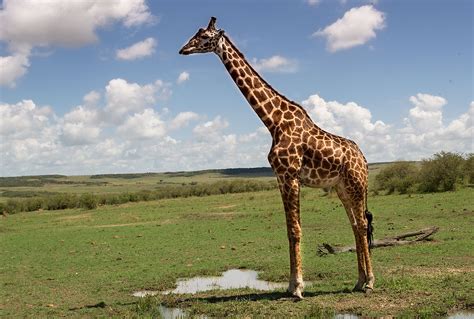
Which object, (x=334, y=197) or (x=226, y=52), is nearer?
(x=226, y=52)

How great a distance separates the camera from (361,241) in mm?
9914

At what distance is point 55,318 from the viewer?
948cm

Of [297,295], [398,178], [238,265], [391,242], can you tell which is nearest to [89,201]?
[398,178]

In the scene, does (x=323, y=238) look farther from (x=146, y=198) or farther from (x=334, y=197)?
(x=146, y=198)

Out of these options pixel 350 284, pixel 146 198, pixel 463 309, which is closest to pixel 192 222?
pixel 350 284

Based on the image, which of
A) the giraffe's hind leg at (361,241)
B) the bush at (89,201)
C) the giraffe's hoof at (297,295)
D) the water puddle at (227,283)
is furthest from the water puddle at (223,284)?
the bush at (89,201)

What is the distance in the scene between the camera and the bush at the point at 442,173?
36156mm

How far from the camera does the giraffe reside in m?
9.55

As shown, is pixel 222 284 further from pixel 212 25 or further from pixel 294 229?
pixel 212 25

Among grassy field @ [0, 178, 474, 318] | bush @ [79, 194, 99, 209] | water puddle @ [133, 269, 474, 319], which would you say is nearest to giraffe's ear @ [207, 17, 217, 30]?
grassy field @ [0, 178, 474, 318]

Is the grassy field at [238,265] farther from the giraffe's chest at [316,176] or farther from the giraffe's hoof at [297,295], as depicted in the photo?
the giraffe's chest at [316,176]

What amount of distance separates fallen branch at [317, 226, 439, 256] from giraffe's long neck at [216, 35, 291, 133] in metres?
6.32

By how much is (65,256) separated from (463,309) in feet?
48.2

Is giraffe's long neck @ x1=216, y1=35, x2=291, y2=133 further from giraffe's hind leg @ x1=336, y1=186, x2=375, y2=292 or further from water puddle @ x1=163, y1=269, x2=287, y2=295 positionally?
water puddle @ x1=163, y1=269, x2=287, y2=295
